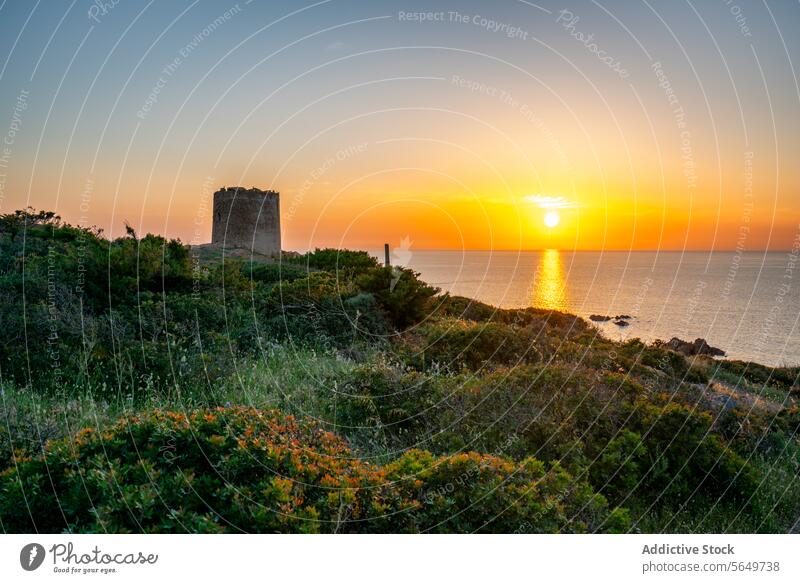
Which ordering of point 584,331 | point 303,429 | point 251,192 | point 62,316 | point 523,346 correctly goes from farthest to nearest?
point 251,192 < point 584,331 < point 523,346 < point 62,316 < point 303,429

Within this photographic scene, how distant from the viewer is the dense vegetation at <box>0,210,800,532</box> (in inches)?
135

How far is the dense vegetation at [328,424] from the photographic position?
3.43 m

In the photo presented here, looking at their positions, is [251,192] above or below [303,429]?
above

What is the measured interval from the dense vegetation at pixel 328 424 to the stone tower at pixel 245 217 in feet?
64.2

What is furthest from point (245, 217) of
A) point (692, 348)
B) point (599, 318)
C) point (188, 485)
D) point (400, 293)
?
point (188, 485)

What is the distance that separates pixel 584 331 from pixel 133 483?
15.6m

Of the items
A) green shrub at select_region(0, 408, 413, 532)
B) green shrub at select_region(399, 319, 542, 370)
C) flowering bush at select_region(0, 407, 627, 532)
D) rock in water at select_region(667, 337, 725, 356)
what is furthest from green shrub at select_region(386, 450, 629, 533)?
rock in water at select_region(667, 337, 725, 356)

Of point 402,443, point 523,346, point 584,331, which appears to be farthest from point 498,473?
point 584,331

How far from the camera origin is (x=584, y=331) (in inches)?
674
